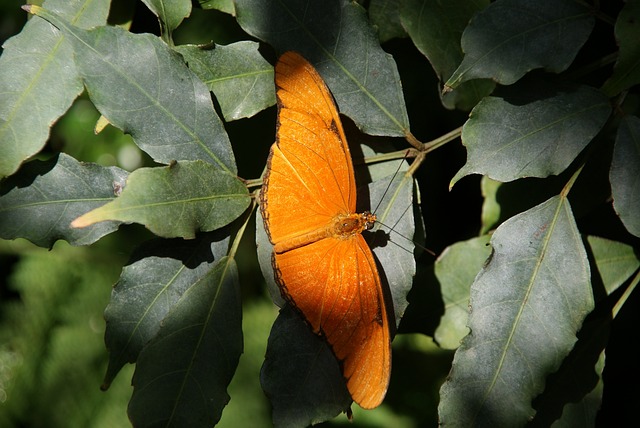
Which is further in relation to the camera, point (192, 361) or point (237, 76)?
point (237, 76)

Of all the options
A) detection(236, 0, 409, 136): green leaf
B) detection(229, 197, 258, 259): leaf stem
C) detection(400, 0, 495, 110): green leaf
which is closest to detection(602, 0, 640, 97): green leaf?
detection(400, 0, 495, 110): green leaf

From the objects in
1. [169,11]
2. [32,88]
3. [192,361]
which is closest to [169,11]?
[169,11]

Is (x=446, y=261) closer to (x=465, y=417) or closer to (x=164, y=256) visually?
(x=465, y=417)

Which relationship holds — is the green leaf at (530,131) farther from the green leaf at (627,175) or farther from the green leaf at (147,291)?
the green leaf at (147,291)

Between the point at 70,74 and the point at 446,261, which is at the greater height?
the point at 70,74

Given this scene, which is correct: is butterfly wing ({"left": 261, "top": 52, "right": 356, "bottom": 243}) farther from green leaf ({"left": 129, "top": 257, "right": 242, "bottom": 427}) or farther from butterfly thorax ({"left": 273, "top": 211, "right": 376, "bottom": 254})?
green leaf ({"left": 129, "top": 257, "right": 242, "bottom": 427})

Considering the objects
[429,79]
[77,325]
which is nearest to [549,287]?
[429,79]

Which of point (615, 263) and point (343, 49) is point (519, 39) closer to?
point (343, 49)
